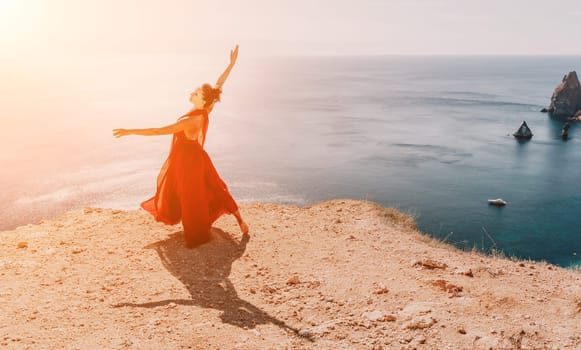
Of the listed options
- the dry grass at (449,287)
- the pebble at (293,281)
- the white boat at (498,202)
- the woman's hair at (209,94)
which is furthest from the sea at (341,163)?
the woman's hair at (209,94)

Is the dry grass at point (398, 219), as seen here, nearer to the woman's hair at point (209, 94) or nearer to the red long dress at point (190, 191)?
the red long dress at point (190, 191)

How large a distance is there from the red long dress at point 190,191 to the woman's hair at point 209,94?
20cm

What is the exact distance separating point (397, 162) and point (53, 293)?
1951 inches

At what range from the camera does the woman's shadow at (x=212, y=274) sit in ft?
20.9

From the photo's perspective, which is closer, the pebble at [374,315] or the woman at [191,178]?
the pebble at [374,315]

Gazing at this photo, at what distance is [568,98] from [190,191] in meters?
102

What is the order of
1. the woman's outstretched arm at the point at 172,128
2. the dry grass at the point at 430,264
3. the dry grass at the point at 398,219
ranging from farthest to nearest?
1. the dry grass at the point at 398,219
2. the dry grass at the point at 430,264
3. the woman's outstretched arm at the point at 172,128

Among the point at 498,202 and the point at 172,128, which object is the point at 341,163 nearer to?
the point at 498,202

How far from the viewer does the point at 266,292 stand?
719 centimetres

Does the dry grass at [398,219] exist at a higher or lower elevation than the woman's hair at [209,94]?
lower

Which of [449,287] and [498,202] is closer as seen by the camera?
[449,287]

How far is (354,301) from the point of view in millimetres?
6867

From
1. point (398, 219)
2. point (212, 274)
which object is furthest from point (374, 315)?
point (398, 219)

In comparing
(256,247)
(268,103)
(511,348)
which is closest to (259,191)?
(256,247)
